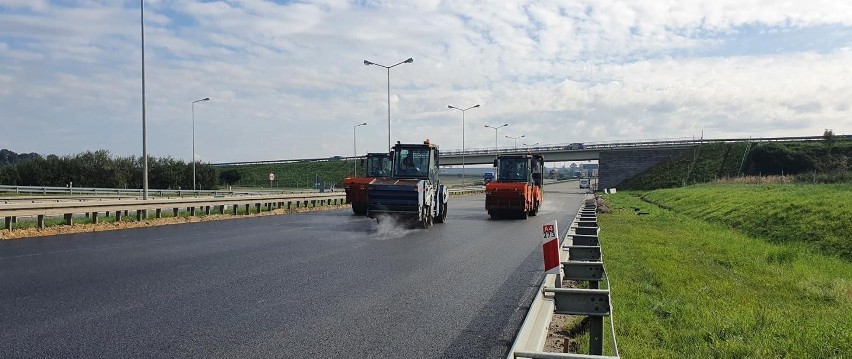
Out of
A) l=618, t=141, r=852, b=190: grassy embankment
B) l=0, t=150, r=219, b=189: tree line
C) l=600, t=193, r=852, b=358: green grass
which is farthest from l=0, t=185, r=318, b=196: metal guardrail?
l=618, t=141, r=852, b=190: grassy embankment

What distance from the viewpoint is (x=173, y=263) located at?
36.9 feet

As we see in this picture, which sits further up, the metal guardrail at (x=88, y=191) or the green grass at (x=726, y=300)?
the metal guardrail at (x=88, y=191)

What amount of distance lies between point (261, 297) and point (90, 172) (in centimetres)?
6373

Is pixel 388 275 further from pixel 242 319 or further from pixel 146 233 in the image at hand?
pixel 146 233

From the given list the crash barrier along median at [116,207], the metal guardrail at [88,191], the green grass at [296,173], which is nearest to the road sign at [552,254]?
the crash barrier along median at [116,207]

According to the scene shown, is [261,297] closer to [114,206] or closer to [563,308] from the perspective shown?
[563,308]

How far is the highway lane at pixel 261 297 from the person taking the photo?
5.81 m

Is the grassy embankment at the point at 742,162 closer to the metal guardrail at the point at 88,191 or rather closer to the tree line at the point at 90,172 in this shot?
the metal guardrail at the point at 88,191

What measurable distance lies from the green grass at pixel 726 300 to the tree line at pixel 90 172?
195ft

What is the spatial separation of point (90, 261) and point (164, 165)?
62.1m

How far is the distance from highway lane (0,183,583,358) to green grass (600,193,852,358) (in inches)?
52.7

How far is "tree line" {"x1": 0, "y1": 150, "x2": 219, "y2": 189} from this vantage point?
203ft

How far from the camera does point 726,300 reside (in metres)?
8.38

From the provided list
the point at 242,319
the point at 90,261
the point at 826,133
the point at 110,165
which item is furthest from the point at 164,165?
the point at 826,133
